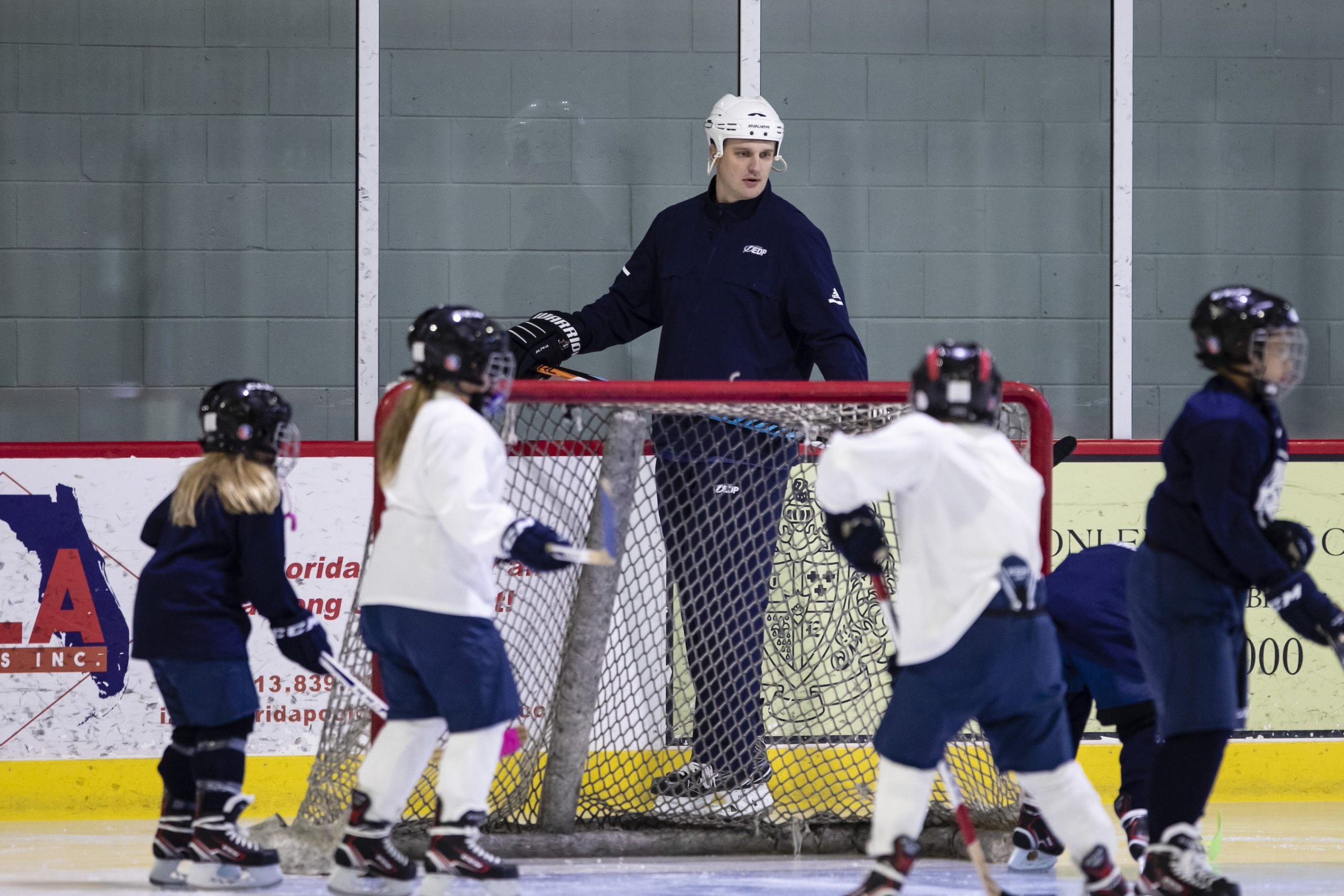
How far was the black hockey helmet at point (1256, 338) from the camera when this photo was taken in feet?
10.4

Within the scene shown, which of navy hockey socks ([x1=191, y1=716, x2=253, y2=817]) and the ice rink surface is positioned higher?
navy hockey socks ([x1=191, y1=716, x2=253, y2=817])

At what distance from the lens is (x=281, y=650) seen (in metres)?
3.55

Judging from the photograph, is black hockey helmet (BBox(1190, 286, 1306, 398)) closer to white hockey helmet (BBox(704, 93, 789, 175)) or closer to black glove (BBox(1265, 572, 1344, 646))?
black glove (BBox(1265, 572, 1344, 646))

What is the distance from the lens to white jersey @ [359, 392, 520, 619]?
3.17 metres

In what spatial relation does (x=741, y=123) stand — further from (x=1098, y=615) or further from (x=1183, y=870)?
(x=1183, y=870)

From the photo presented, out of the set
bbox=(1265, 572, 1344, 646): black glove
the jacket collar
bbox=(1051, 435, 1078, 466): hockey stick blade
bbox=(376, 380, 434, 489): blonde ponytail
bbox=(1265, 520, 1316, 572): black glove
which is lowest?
bbox=(1265, 572, 1344, 646): black glove

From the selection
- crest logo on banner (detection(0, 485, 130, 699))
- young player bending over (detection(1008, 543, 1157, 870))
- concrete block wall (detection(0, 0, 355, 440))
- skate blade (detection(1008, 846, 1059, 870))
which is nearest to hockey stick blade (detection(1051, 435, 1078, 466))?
young player bending over (detection(1008, 543, 1157, 870))

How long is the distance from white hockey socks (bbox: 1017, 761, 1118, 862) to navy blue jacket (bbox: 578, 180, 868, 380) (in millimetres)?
1453

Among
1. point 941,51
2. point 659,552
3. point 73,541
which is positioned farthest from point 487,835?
point 941,51

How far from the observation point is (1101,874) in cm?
304

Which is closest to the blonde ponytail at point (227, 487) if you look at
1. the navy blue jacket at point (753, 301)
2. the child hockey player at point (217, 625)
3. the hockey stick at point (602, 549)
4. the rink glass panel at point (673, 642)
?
the child hockey player at point (217, 625)

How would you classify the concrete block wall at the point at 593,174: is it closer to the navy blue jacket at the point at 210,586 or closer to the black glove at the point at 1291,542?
the navy blue jacket at the point at 210,586

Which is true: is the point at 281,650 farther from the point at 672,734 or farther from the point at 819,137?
the point at 819,137

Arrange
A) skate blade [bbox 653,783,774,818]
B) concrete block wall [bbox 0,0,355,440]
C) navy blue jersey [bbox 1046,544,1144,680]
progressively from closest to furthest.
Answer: navy blue jersey [bbox 1046,544,1144,680] < skate blade [bbox 653,783,774,818] < concrete block wall [bbox 0,0,355,440]
